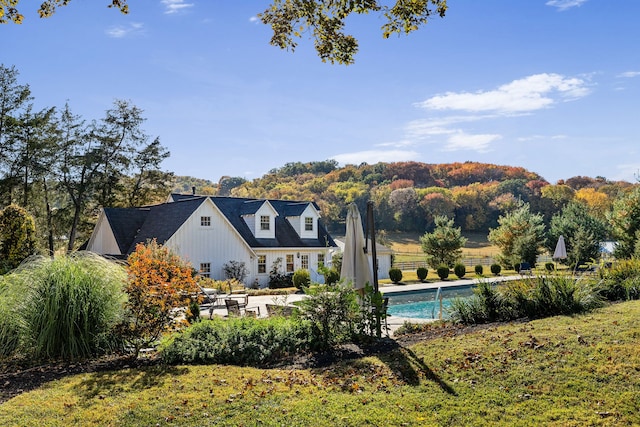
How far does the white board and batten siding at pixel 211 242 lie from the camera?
84.3 feet

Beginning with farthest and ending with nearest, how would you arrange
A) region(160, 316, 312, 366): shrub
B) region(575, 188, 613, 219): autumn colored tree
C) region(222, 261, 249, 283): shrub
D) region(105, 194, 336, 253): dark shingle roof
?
region(575, 188, 613, 219): autumn colored tree → region(222, 261, 249, 283): shrub → region(105, 194, 336, 253): dark shingle roof → region(160, 316, 312, 366): shrub

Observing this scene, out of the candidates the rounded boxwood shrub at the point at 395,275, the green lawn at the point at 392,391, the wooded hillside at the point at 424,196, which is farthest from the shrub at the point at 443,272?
the wooded hillside at the point at 424,196

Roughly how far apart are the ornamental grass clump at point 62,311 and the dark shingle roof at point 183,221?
15745mm

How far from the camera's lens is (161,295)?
8.73 m

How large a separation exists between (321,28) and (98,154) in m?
34.7

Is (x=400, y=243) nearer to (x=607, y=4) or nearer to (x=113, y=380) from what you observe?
(x=607, y=4)

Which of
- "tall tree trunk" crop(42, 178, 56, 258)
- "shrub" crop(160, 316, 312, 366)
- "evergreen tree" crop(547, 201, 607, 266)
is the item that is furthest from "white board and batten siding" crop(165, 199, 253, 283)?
"evergreen tree" crop(547, 201, 607, 266)

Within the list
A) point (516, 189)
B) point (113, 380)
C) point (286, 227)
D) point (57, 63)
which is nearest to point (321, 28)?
point (113, 380)

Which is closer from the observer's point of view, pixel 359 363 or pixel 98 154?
pixel 359 363

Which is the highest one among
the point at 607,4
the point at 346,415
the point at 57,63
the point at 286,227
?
the point at 57,63

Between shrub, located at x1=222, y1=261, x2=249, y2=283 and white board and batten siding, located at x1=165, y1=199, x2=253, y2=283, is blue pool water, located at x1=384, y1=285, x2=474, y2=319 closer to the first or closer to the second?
shrub, located at x1=222, y1=261, x2=249, y2=283

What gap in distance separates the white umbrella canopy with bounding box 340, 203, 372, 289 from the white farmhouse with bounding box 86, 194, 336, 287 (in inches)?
565

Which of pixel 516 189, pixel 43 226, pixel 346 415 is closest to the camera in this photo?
pixel 346 415

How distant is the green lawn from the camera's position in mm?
5891
